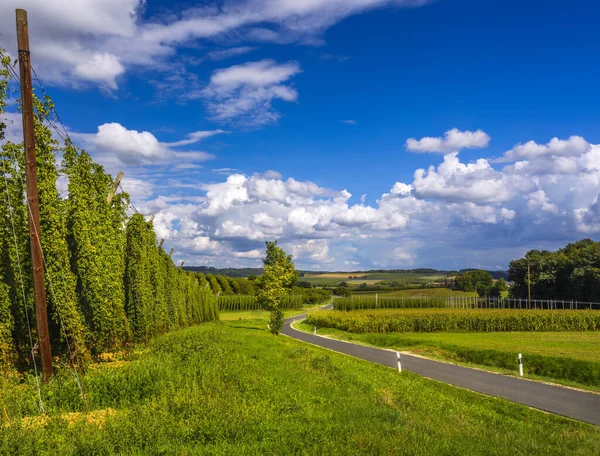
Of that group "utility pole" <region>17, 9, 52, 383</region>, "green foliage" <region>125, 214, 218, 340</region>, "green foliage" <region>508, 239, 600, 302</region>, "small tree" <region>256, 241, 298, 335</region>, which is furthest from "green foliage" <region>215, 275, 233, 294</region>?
"utility pole" <region>17, 9, 52, 383</region>

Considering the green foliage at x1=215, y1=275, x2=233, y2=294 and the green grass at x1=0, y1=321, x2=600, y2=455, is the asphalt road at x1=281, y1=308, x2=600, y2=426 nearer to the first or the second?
the green grass at x1=0, y1=321, x2=600, y2=455

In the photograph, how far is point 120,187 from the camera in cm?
2194

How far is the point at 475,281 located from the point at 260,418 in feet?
421

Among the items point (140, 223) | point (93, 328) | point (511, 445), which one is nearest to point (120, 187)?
point (140, 223)

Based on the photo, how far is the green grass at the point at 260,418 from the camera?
8.13 m

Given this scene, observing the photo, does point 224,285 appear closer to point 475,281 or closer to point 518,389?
point 475,281

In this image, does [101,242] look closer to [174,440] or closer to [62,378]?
[62,378]

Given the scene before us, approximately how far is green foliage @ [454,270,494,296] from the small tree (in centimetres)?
8972

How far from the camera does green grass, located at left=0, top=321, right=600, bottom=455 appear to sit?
8133 millimetres

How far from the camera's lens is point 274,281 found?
1702 inches

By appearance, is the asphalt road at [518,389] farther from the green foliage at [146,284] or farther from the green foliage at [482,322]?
the green foliage at [482,322]

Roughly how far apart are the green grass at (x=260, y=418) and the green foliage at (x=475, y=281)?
114718mm

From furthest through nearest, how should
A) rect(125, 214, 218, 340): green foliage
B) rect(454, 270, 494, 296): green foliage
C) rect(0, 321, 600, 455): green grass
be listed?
rect(454, 270, 494, 296): green foliage → rect(125, 214, 218, 340): green foliage → rect(0, 321, 600, 455): green grass

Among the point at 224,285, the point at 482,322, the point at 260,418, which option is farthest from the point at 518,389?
the point at 224,285
